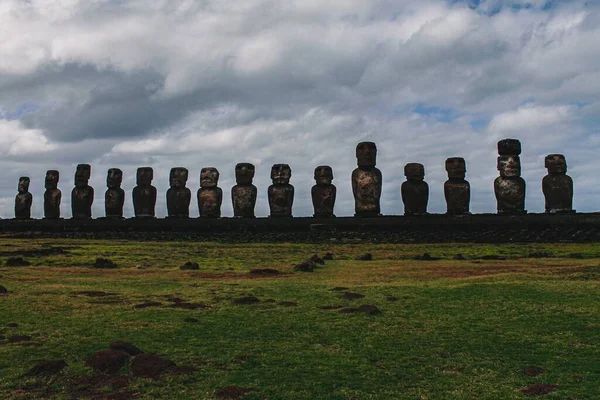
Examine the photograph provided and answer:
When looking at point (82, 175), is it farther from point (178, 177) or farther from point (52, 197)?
point (178, 177)

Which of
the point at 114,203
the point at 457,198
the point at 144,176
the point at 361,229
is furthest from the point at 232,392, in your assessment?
the point at 114,203

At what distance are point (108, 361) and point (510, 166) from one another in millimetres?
19505

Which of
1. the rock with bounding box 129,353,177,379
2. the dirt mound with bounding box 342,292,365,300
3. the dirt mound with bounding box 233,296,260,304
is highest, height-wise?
the dirt mound with bounding box 342,292,365,300

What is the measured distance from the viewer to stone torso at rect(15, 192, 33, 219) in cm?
3039

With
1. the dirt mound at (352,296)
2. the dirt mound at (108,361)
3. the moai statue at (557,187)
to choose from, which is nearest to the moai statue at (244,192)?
the moai statue at (557,187)

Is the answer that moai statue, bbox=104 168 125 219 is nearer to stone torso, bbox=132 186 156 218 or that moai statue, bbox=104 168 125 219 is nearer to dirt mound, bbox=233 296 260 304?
stone torso, bbox=132 186 156 218

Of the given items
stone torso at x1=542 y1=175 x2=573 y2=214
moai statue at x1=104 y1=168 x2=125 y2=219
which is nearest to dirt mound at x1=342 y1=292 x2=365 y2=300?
stone torso at x1=542 y1=175 x2=573 y2=214

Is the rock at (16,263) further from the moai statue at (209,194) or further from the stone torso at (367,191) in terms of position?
the moai statue at (209,194)

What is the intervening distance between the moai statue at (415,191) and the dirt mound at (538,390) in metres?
18.6

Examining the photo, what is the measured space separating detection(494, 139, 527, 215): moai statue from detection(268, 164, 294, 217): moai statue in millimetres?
7239

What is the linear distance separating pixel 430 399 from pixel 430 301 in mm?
3549

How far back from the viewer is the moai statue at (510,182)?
22172mm

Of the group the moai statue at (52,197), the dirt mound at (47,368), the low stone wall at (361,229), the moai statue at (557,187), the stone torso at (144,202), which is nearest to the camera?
the dirt mound at (47,368)

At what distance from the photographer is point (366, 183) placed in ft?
77.1
